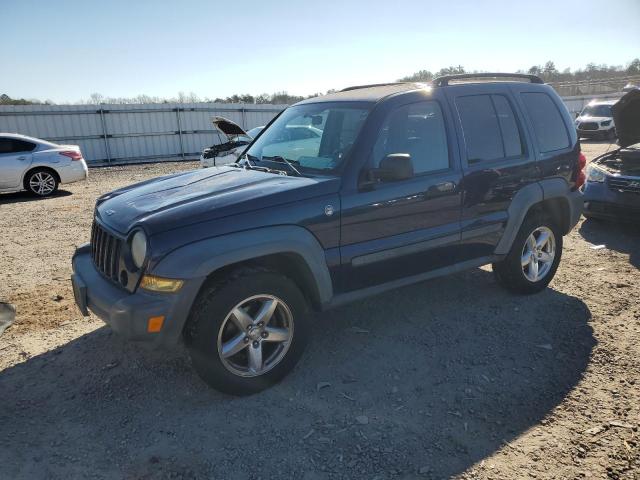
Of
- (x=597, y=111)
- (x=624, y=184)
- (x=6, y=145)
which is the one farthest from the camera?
(x=597, y=111)

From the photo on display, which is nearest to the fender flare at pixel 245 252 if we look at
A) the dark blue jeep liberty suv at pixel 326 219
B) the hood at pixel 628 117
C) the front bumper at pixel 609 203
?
the dark blue jeep liberty suv at pixel 326 219

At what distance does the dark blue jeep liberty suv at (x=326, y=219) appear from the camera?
9.89 feet

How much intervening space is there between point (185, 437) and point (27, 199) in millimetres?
10128

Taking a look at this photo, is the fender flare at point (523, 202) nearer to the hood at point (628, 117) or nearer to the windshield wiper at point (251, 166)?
the windshield wiper at point (251, 166)

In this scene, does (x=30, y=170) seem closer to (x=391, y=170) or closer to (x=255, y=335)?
(x=255, y=335)

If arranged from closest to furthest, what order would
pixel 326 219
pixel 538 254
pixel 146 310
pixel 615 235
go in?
pixel 146 310 < pixel 326 219 < pixel 538 254 < pixel 615 235

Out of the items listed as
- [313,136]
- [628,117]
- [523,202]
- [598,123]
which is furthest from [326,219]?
[598,123]

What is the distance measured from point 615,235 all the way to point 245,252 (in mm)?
6149

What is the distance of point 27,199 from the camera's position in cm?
1102

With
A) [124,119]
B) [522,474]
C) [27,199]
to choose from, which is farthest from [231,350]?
[124,119]

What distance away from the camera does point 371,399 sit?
10.8ft

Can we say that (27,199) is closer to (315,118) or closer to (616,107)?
(315,118)

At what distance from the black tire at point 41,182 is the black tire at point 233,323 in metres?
9.95

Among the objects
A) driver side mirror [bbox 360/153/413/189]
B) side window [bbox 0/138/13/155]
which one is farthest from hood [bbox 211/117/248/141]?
driver side mirror [bbox 360/153/413/189]
